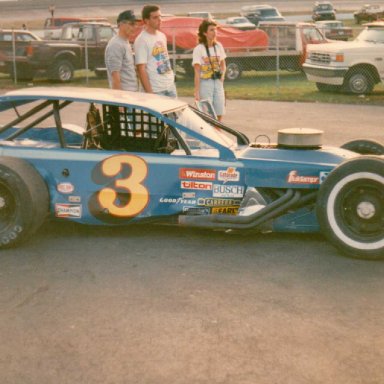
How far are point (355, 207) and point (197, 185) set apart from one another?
121 cm

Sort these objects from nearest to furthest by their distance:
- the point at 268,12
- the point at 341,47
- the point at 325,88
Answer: the point at 341,47 < the point at 325,88 < the point at 268,12

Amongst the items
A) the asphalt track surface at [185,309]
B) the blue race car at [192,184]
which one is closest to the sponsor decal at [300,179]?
the blue race car at [192,184]

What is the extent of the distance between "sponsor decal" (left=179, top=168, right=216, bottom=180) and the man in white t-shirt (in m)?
2.78

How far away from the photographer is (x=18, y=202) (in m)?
6.38

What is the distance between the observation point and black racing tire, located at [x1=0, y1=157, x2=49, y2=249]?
251 inches

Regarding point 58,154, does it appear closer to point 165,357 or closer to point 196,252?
point 196,252

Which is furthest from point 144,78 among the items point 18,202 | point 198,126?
point 18,202

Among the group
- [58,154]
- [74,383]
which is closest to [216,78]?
[58,154]

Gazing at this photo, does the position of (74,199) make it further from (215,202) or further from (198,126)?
(198,126)

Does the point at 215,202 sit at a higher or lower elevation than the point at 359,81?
lower

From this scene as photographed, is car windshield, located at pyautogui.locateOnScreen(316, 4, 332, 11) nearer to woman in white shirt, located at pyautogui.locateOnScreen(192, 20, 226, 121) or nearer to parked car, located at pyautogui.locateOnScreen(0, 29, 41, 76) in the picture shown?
parked car, located at pyautogui.locateOnScreen(0, 29, 41, 76)

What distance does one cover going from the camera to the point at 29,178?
21.2 ft

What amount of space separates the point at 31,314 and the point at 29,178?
168cm

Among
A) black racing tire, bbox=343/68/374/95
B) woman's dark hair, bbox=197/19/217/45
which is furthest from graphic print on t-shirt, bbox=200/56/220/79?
black racing tire, bbox=343/68/374/95
